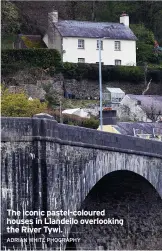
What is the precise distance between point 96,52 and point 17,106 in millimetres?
20023

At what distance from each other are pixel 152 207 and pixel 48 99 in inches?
953

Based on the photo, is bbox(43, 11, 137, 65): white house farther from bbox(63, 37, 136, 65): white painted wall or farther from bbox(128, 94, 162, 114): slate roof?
bbox(128, 94, 162, 114): slate roof

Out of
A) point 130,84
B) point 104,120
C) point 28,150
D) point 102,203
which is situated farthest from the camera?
point 130,84

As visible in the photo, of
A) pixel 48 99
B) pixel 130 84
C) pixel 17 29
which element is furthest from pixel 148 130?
pixel 17 29

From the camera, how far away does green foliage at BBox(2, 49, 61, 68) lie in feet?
248

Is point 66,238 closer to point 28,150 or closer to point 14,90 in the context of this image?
point 28,150

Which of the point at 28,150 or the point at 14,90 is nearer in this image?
the point at 28,150

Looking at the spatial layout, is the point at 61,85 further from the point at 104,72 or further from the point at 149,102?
the point at 149,102

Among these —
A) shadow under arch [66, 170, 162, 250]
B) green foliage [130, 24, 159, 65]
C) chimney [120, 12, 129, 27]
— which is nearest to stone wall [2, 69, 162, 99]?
green foliage [130, 24, 159, 65]

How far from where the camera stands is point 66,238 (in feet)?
138

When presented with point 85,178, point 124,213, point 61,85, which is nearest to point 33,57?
point 61,85

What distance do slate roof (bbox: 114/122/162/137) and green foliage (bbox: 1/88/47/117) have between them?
439cm

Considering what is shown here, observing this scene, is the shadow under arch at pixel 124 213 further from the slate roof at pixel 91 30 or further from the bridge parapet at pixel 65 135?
the slate roof at pixel 91 30

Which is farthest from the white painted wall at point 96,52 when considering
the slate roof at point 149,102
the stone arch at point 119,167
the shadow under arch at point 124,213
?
the stone arch at point 119,167
